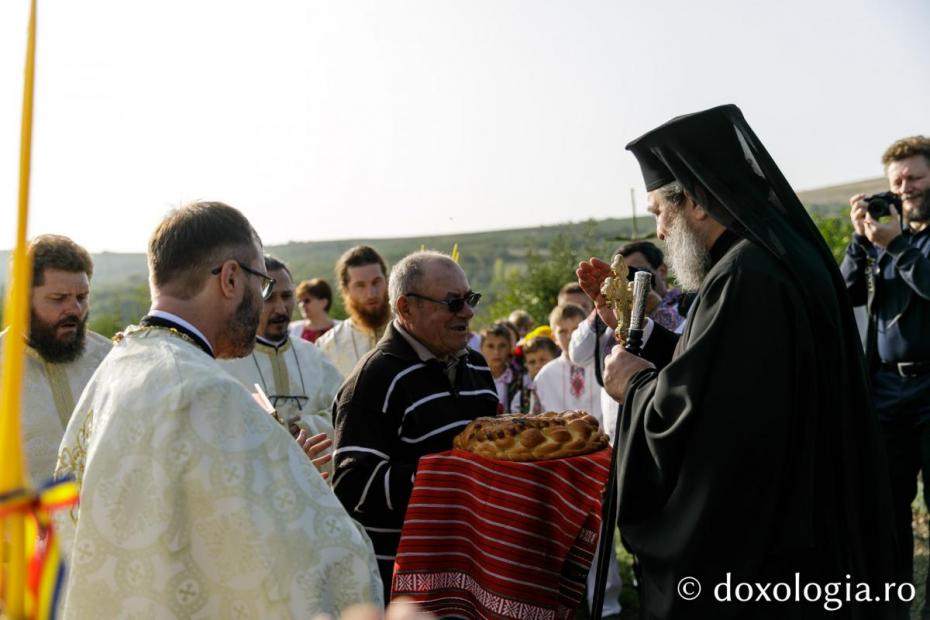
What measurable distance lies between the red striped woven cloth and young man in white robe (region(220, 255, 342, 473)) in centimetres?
186

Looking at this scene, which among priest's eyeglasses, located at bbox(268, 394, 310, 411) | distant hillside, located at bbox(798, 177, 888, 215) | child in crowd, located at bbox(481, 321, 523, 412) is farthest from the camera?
distant hillside, located at bbox(798, 177, 888, 215)

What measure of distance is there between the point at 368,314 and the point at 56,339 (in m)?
2.87

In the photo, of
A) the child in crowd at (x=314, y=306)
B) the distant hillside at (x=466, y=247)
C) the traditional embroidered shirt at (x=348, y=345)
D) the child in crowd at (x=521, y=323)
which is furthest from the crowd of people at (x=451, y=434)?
the distant hillside at (x=466, y=247)

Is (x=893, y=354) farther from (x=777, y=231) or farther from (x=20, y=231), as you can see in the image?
(x=20, y=231)

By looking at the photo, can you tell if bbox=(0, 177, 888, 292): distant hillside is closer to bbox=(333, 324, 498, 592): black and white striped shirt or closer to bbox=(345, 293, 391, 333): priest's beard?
bbox=(345, 293, 391, 333): priest's beard

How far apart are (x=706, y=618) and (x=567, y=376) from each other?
476 centimetres

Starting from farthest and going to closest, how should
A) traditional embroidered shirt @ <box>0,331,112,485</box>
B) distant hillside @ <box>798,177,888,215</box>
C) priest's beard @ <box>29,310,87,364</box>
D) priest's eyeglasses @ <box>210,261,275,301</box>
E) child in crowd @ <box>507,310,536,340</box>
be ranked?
1. distant hillside @ <box>798,177,888,215</box>
2. child in crowd @ <box>507,310,536,340</box>
3. priest's beard @ <box>29,310,87,364</box>
4. traditional embroidered shirt @ <box>0,331,112,485</box>
5. priest's eyeglasses @ <box>210,261,275,301</box>

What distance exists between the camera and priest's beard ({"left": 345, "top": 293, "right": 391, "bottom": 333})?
7.02 meters

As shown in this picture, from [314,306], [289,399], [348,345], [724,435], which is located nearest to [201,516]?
[724,435]

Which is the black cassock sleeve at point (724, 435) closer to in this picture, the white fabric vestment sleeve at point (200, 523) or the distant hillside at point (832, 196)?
the white fabric vestment sleeve at point (200, 523)

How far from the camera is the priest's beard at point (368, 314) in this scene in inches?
277

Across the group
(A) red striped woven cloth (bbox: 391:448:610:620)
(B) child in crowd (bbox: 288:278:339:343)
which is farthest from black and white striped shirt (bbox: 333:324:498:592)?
(B) child in crowd (bbox: 288:278:339:343)

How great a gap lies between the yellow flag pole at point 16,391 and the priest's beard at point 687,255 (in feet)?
8.28

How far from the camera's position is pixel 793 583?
9.00ft
